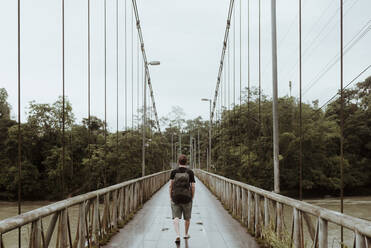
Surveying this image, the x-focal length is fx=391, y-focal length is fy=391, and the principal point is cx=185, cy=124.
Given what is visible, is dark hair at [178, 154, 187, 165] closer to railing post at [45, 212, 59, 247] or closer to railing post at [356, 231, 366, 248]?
railing post at [45, 212, 59, 247]

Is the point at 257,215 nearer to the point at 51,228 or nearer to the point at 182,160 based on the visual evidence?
the point at 182,160

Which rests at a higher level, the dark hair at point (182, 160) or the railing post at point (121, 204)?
the dark hair at point (182, 160)

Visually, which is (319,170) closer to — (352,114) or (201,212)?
(352,114)

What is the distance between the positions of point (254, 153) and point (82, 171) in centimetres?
1696

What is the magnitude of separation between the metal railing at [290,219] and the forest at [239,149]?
12685 millimetres

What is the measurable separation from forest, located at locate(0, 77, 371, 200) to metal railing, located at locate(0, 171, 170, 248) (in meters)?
13.1

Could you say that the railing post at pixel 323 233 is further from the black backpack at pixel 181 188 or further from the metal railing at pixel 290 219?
the black backpack at pixel 181 188

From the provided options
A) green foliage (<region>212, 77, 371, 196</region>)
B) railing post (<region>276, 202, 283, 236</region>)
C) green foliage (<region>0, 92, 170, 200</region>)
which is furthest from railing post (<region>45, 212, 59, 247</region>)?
green foliage (<region>0, 92, 170, 200</region>)

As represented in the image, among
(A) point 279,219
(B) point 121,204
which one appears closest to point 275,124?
(A) point 279,219

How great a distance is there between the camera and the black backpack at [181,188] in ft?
17.8

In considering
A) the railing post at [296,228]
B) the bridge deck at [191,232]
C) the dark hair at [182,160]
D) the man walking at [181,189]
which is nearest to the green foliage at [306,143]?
the bridge deck at [191,232]

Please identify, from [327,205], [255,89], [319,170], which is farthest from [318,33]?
[327,205]

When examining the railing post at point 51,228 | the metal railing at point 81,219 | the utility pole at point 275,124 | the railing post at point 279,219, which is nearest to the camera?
the metal railing at point 81,219

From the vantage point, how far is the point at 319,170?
28812mm
